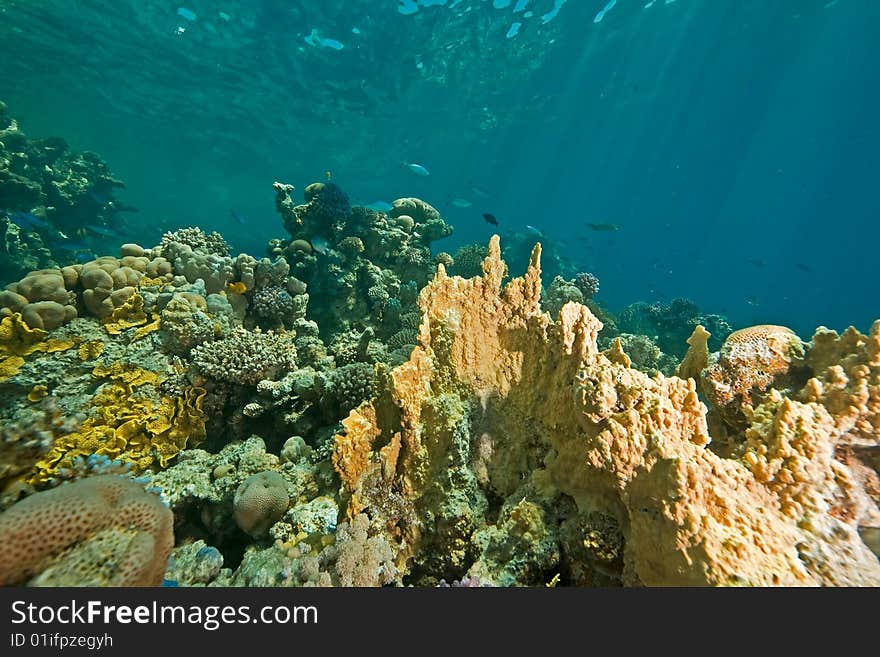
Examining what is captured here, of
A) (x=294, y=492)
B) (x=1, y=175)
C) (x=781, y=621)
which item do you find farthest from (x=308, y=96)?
(x=781, y=621)

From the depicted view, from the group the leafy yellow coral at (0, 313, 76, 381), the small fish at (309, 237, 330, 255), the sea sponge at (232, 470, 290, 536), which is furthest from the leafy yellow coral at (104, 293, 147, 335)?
the small fish at (309, 237, 330, 255)

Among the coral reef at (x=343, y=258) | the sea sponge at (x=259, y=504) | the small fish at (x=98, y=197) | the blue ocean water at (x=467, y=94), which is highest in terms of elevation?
the blue ocean water at (x=467, y=94)

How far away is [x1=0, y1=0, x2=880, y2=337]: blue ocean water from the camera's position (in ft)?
75.5

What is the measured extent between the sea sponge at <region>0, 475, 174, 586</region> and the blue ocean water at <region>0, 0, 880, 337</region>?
9112 mm

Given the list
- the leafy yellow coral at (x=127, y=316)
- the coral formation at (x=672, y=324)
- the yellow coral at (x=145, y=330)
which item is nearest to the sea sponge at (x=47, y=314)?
the leafy yellow coral at (x=127, y=316)

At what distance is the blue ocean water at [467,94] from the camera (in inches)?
906

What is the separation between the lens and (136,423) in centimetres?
420

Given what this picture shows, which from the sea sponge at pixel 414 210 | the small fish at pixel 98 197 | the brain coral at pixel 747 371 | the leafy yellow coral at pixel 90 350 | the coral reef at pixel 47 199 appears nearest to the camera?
the brain coral at pixel 747 371

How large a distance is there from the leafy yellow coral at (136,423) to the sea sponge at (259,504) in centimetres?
142

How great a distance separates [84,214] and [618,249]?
401 feet

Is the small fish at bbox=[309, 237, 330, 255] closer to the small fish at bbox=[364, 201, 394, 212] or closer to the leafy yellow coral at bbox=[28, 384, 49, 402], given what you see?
the small fish at bbox=[364, 201, 394, 212]

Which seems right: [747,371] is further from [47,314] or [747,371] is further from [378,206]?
[378,206]

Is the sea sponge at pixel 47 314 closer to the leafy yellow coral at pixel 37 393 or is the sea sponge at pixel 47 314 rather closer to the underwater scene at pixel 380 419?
the underwater scene at pixel 380 419

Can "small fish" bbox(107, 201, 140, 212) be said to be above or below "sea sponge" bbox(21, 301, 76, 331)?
above
